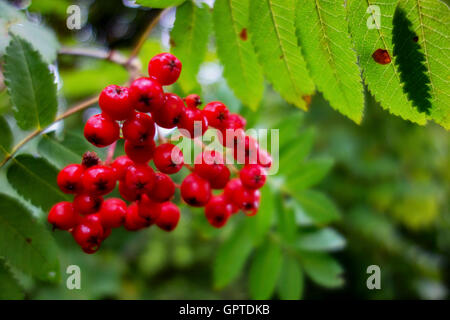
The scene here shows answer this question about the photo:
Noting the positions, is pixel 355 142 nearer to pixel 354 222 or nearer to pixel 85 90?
pixel 354 222

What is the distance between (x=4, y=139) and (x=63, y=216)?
1.26 ft

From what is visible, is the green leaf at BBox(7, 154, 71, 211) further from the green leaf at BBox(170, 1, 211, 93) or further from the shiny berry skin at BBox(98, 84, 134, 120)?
the green leaf at BBox(170, 1, 211, 93)

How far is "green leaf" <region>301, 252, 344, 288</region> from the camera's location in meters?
1.80

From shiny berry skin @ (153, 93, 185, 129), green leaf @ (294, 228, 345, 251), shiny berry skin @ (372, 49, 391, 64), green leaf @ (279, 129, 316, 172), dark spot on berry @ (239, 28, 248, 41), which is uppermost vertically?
dark spot on berry @ (239, 28, 248, 41)

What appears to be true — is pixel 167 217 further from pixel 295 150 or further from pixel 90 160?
pixel 295 150

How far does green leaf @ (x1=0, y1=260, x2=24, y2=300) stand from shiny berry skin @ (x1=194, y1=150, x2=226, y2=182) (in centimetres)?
73

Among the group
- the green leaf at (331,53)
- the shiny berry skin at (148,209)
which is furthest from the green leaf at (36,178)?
the green leaf at (331,53)

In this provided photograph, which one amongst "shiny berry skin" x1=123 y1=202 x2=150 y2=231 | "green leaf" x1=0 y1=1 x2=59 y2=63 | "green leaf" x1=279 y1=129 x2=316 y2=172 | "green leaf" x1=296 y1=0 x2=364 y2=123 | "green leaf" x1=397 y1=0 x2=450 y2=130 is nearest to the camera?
"green leaf" x1=397 y1=0 x2=450 y2=130

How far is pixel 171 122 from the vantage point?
3.29 ft

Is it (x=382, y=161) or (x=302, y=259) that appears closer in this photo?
(x=302, y=259)

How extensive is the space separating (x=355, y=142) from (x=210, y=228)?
7.73 feet

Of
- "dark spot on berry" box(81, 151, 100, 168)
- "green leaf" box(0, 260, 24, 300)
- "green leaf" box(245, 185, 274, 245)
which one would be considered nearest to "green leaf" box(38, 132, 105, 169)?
"dark spot on berry" box(81, 151, 100, 168)

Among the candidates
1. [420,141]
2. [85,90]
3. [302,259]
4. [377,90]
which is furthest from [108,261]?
[420,141]

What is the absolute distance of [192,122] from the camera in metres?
1.04
